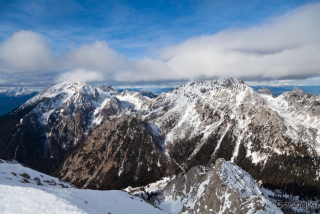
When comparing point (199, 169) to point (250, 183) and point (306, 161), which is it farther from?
point (306, 161)

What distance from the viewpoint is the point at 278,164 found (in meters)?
195

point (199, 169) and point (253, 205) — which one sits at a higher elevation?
point (253, 205)

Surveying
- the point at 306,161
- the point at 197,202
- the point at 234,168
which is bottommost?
the point at 306,161

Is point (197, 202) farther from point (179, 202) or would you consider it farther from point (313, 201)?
point (313, 201)

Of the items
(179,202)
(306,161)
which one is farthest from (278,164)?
(179,202)

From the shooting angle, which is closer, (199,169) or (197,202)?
(197,202)

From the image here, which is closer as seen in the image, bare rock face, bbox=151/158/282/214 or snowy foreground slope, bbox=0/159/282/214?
snowy foreground slope, bbox=0/159/282/214

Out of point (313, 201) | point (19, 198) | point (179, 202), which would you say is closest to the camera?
point (19, 198)

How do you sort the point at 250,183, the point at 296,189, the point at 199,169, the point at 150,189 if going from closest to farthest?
the point at 250,183, the point at 199,169, the point at 296,189, the point at 150,189

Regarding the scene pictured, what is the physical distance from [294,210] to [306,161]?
275ft

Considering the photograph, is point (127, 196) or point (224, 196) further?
point (224, 196)

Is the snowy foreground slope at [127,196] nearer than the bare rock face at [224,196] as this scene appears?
Yes

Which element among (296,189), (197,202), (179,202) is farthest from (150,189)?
(296,189)

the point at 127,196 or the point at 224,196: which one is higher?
the point at 127,196
